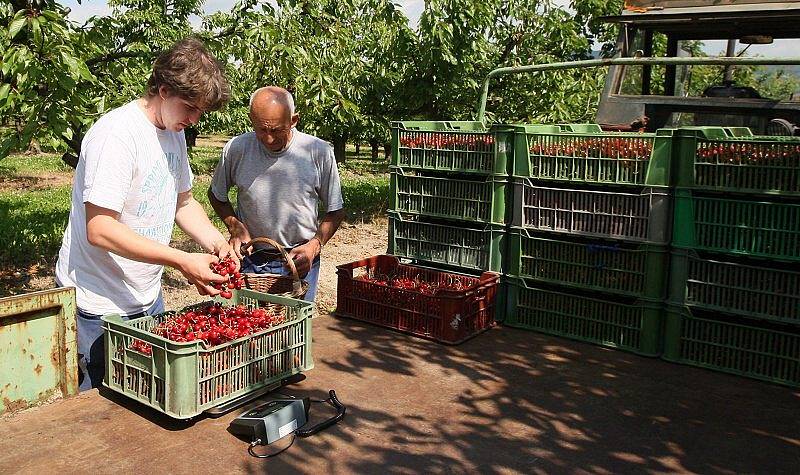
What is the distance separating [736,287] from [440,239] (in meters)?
1.85

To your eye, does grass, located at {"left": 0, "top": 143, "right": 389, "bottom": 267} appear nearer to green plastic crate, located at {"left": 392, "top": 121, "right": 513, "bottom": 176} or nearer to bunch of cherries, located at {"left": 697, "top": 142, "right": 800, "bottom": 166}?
green plastic crate, located at {"left": 392, "top": 121, "right": 513, "bottom": 176}

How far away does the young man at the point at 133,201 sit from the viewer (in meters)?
2.72

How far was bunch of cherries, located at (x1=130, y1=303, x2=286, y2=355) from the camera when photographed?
2848mm

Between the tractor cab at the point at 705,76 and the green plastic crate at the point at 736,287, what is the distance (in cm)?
125

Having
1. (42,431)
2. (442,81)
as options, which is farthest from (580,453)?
(442,81)

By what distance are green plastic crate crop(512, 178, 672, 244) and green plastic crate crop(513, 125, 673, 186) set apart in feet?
0.23

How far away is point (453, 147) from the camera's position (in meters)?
4.54

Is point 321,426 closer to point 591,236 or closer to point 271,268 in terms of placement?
point 271,268

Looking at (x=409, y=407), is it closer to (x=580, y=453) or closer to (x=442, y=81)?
(x=580, y=453)

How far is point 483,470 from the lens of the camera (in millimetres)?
2455

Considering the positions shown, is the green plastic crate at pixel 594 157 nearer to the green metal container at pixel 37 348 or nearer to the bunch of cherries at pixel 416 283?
→ the bunch of cherries at pixel 416 283

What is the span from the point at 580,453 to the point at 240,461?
49.4 inches

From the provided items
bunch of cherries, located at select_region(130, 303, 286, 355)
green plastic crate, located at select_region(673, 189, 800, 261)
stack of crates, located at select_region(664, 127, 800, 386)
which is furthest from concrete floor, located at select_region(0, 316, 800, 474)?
green plastic crate, located at select_region(673, 189, 800, 261)

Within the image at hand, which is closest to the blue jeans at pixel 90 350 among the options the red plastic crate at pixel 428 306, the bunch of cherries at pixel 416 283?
the red plastic crate at pixel 428 306
